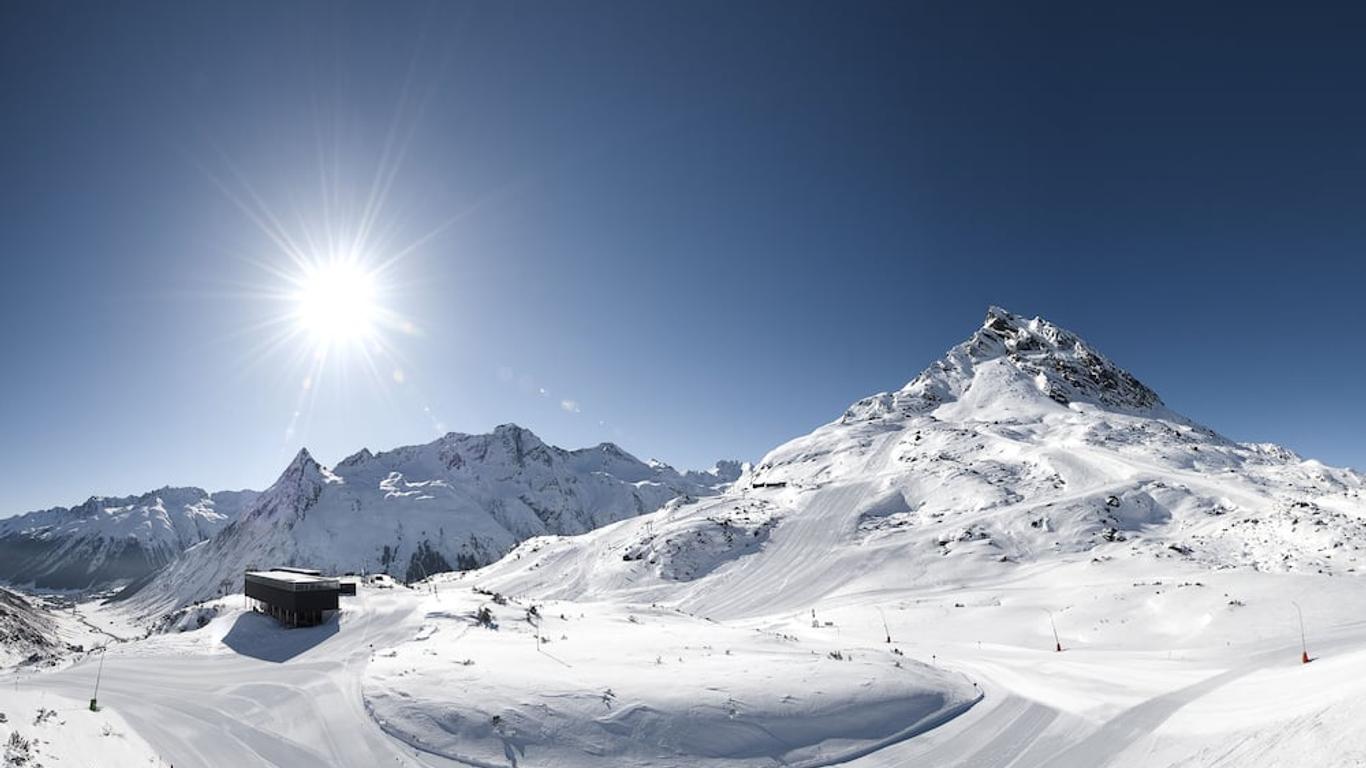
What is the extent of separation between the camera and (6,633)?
218ft

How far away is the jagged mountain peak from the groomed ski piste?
63.5 m

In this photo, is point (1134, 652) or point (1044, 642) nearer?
point (1134, 652)

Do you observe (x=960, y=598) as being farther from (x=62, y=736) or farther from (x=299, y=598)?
(x=62, y=736)

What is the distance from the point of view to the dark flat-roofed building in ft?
83.4

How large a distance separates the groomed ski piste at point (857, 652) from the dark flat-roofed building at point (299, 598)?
4.26 feet

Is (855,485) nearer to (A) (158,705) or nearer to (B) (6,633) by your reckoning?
(A) (158,705)

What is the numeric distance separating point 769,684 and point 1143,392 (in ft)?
533

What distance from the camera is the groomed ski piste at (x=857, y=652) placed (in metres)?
12.9

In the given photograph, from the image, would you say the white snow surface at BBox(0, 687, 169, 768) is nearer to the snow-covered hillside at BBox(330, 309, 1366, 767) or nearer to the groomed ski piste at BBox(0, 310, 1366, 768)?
the groomed ski piste at BBox(0, 310, 1366, 768)

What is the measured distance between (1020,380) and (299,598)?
479ft

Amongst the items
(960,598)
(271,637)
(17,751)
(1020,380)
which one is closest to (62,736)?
(17,751)

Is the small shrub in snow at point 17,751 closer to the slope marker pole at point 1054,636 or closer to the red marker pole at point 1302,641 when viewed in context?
the slope marker pole at point 1054,636

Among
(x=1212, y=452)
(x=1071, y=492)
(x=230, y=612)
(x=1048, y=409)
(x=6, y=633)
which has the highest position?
(x=1048, y=409)

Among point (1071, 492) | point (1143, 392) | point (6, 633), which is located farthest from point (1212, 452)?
point (6, 633)
